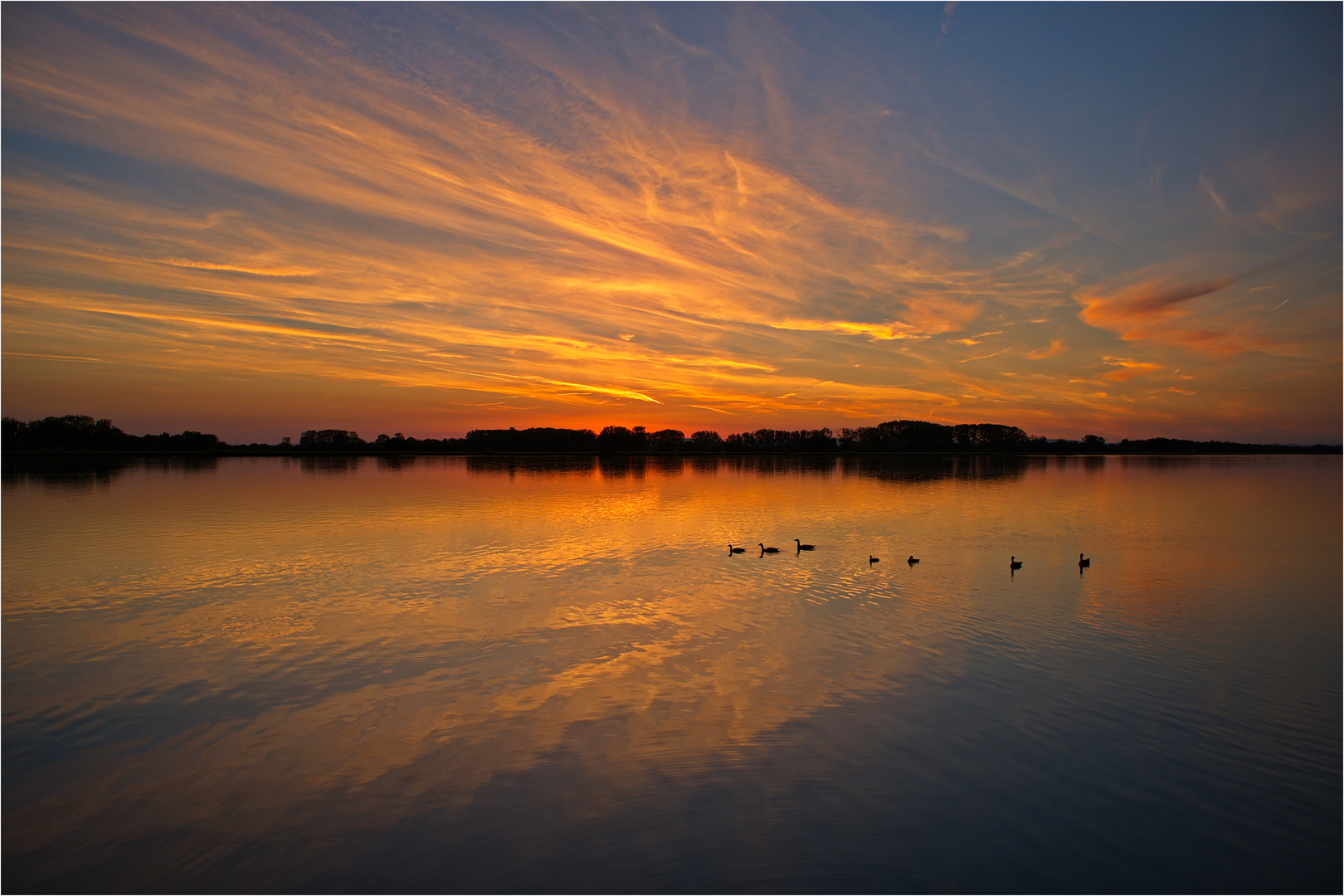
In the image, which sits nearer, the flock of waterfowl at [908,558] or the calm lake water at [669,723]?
the calm lake water at [669,723]

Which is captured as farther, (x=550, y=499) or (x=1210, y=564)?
(x=550, y=499)

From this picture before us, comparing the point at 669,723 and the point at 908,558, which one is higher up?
the point at 908,558

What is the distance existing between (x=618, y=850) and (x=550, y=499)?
123 feet

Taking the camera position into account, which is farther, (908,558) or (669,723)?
(908,558)

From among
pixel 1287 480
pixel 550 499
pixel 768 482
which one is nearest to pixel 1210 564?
pixel 550 499

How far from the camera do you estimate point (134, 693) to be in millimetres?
9930

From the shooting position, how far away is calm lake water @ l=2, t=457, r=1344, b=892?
6164 millimetres

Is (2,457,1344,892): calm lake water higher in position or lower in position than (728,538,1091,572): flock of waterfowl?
lower

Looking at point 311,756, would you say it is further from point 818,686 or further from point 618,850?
point 818,686

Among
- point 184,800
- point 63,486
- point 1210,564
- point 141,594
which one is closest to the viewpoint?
point 184,800

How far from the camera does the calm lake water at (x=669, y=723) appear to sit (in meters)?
6.16

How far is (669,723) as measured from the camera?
8.84 meters

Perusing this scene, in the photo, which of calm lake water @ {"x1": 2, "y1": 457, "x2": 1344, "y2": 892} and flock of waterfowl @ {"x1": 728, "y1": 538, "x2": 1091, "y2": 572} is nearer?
calm lake water @ {"x1": 2, "y1": 457, "x2": 1344, "y2": 892}

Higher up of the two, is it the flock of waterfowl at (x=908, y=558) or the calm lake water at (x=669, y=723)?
the flock of waterfowl at (x=908, y=558)
